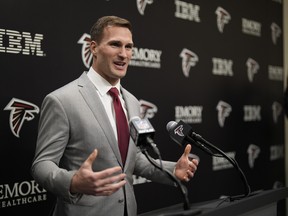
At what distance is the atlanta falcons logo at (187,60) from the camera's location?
309 centimetres

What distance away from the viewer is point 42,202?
2152 mm

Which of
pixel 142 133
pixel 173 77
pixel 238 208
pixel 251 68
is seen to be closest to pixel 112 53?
pixel 142 133

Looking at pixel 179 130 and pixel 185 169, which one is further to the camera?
pixel 185 169

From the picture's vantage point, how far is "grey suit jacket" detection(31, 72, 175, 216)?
156 cm

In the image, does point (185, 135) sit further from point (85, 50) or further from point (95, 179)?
point (85, 50)

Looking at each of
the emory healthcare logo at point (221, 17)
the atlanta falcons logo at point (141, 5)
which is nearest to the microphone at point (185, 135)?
the atlanta falcons logo at point (141, 5)

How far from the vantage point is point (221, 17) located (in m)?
3.46

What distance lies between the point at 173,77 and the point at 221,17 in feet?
2.77

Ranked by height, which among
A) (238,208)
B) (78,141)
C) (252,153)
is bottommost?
(252,153)

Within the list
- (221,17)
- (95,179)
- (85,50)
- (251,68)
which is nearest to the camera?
(95,179)

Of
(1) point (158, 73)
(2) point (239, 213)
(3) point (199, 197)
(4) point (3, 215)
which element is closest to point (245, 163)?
(3) point (199, 197)

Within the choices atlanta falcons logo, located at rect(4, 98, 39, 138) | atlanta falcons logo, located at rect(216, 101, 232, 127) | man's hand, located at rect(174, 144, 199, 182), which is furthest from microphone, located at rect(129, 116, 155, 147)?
atlanta falcons logo, located at rect(216, 101, 232, 127)

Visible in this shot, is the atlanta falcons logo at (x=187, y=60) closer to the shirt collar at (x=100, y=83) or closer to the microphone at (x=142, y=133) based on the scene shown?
the shirt collar at (x=100, y=83)

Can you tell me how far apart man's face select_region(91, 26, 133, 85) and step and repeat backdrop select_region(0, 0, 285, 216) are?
1.72 feet
